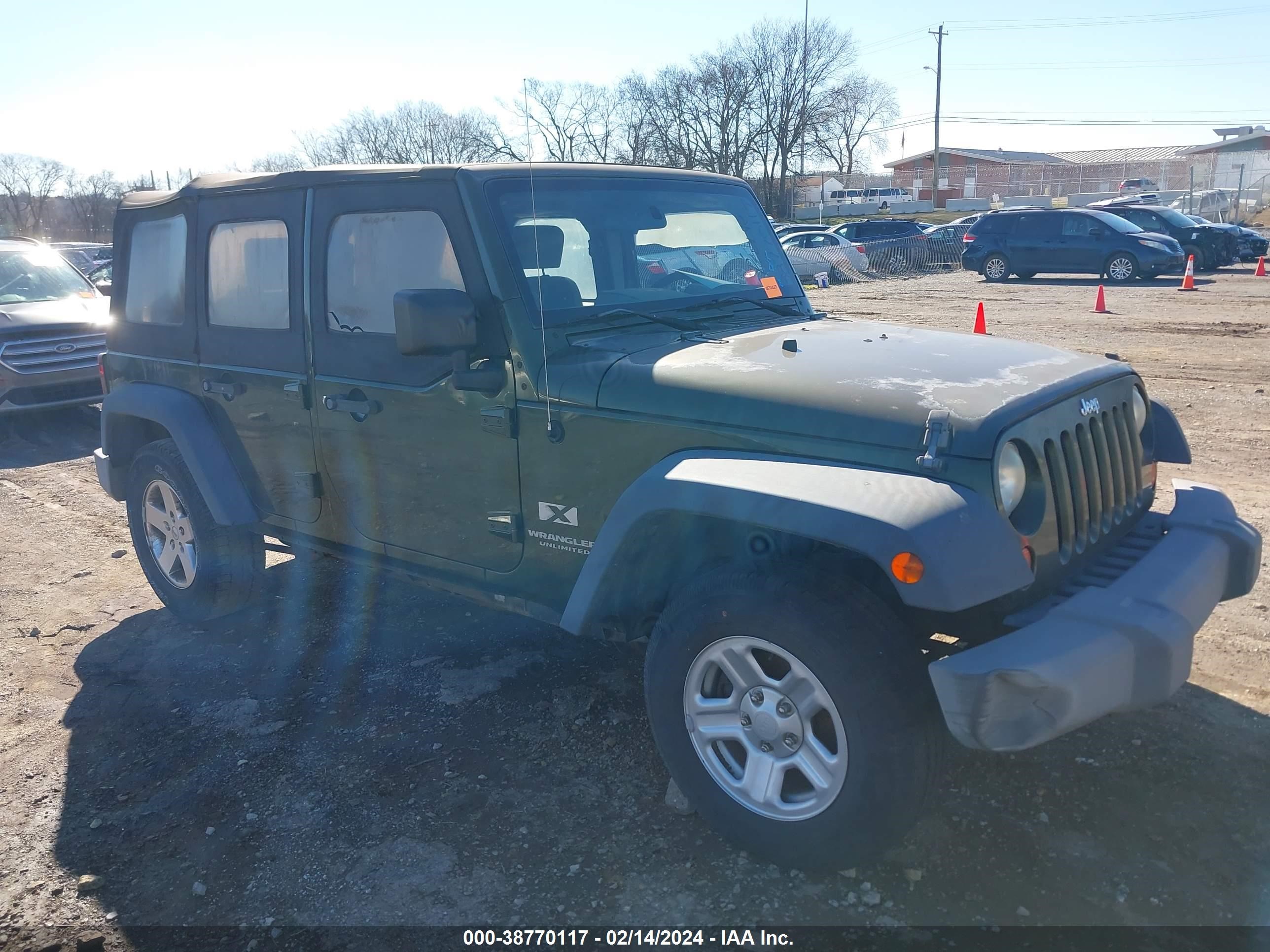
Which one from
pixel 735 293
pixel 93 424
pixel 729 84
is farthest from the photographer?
pixel 729 84

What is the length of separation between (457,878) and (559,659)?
146 cm

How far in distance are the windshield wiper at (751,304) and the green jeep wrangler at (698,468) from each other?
2 centimetres

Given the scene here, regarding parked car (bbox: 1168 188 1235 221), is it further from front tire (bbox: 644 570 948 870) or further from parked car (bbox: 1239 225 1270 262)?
front tire (bbox: 644 570 948 870)

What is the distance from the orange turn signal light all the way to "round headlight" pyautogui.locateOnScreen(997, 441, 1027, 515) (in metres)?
0.35

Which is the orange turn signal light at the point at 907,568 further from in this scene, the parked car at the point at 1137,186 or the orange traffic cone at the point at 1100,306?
the parked car at the point at 1137,186

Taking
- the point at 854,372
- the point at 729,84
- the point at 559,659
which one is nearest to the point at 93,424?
the point at 559,659

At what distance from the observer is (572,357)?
3.34 m

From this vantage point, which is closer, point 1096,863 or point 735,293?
point 1096,863

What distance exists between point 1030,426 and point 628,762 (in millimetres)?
1779

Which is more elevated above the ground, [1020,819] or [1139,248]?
→ [1139,248]

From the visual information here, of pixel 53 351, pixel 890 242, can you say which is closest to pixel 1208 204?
pixel 890 242

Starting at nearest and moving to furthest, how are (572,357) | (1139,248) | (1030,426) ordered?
(1030,426) < (572,357) < (1139,248)

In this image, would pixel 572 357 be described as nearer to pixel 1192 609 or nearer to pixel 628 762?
pixel 628 762

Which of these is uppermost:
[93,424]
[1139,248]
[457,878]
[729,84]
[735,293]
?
[729,84]
